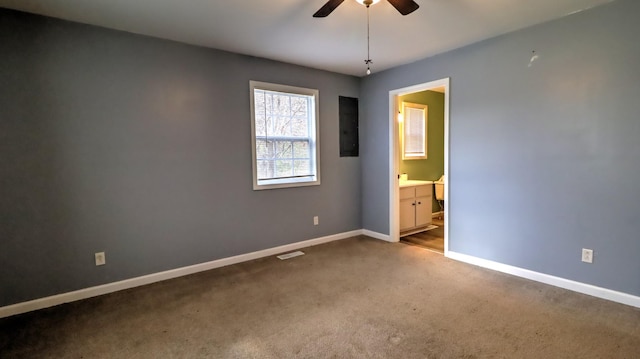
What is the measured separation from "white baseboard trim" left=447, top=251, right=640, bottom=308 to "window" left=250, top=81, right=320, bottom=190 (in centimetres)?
218

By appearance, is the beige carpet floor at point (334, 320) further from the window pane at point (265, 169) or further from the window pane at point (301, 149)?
the window pane at point (301, 149)

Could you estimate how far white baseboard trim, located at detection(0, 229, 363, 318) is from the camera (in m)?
2.58

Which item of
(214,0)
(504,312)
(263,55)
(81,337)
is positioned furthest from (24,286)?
(504,312)

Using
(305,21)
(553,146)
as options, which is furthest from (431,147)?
(305,21)

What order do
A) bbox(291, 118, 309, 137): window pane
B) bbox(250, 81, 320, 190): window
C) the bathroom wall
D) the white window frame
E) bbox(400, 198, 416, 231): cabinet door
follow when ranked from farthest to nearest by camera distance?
the bathroom wall → the white window frame → bbox(400, 198, 416, 231): cabinet door → bbox(291, 118, 309, 137): window pane → bbox(250, 81, 320, 190): window

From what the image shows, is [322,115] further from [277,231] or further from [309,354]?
[309,354]

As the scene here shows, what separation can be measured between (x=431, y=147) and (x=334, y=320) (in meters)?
4.54

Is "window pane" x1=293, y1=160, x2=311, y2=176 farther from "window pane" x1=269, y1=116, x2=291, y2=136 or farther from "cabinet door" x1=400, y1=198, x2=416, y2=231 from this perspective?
Answer: "cabinet door" x1=400, y1=198, x2=416, y2=231

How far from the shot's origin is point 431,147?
6.07 metres

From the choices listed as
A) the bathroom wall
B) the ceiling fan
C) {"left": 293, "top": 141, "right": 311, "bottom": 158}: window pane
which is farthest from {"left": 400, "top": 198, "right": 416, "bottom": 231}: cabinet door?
the ceiling fan

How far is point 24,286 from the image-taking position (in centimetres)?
259

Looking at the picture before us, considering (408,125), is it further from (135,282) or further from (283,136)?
(135,282)

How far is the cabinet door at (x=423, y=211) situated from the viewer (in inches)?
197

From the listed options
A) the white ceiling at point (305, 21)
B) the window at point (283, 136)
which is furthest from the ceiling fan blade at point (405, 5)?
the window at point (283, 136)
